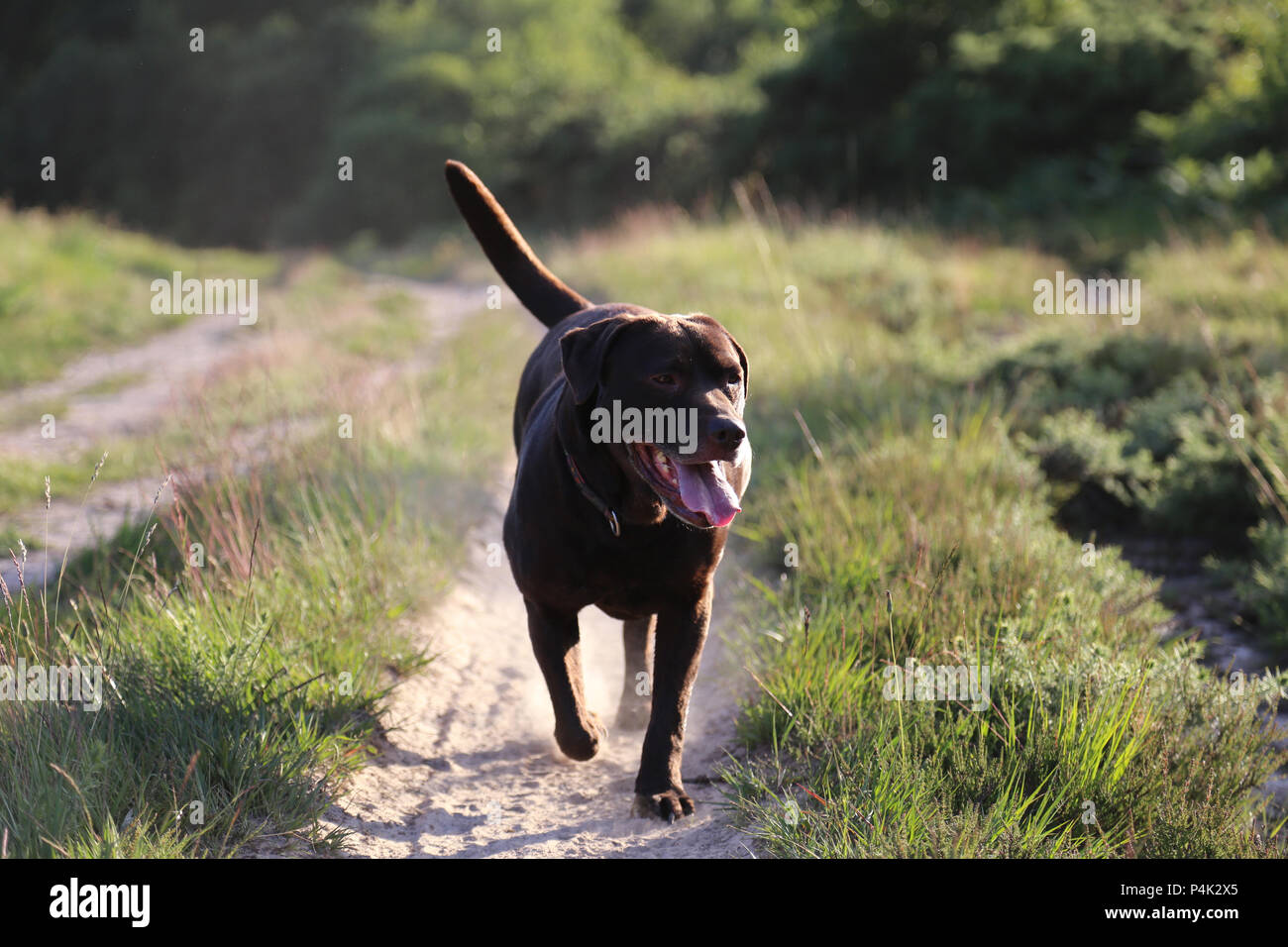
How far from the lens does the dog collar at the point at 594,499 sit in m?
3.28

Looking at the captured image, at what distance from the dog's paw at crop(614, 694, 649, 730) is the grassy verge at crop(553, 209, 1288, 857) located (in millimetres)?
514

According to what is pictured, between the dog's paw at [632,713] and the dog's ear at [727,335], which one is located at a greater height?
the dog's ear at [727,335]

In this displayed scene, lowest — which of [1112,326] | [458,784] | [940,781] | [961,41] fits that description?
[458,784]

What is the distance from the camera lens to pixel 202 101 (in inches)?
1609

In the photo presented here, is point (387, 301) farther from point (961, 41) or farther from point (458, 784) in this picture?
point (458, 784)

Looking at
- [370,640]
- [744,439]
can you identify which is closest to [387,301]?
[370,640]

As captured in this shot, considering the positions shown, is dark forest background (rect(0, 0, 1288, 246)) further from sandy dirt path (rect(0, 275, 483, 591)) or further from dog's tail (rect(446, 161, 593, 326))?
dog's tail (rect(446, 161, 593, 326))

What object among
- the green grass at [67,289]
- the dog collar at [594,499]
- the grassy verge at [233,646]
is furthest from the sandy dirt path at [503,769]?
the green grass at [67,289]

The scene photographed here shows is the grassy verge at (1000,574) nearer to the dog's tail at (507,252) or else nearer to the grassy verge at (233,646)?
the dog's tail at (507,252)

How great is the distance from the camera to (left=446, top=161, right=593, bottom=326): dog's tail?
14.7ft

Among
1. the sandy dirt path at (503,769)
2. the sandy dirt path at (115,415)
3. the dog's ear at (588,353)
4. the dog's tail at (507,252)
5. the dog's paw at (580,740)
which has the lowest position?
the sandy dirt path at (503,769)

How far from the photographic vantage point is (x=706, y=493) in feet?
9.99

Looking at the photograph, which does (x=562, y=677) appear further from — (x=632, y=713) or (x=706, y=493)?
(x=706, y=493)

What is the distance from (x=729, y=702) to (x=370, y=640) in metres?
1.45
